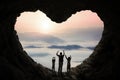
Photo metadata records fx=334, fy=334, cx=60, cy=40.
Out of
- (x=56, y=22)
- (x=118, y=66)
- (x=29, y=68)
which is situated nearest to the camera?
(x=118, y=66)

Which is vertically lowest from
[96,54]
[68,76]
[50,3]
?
[68,76]

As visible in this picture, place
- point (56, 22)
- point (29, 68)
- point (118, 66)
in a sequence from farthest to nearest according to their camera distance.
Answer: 1. point (56, 22)
2. point (29, 68)
3. point (118, 66)

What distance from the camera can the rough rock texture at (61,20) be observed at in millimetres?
28938

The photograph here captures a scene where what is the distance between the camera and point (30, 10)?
31625 millimetres

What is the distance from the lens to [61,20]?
32.5 meters

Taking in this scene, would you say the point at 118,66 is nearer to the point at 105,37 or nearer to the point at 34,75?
the point at 105,37

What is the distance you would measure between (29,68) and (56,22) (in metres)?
5.37

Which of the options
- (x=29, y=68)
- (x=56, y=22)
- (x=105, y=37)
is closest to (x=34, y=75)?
(x=29, y=68)

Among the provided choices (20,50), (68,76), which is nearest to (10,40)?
(20,50)

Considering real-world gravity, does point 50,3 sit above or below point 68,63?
above

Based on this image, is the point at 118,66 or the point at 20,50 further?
the point at 20,50

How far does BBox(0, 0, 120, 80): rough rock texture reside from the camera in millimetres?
28938

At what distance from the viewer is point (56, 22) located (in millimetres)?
32719

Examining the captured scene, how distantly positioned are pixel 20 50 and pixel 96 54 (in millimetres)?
7572
